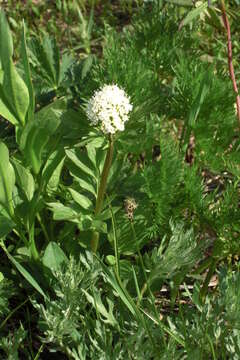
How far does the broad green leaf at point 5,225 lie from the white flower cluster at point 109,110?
0.30 meters

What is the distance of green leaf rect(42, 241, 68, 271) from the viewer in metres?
1.35

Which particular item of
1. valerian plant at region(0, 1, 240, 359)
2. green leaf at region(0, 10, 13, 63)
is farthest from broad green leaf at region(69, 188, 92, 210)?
green leaf at region(0, 10, 13, 63)

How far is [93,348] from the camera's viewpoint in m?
1.25

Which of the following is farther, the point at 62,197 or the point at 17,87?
the point at 62,197

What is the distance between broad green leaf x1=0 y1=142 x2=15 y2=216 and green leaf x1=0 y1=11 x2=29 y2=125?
0.55 feet

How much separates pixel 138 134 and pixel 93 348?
0.57 m

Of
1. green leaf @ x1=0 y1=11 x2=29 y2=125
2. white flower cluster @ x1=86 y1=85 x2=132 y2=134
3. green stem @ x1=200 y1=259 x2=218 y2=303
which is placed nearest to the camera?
white flower cluster @ x1=86 y1=85 x2=132 y2=134

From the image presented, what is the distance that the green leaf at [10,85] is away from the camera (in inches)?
52.4

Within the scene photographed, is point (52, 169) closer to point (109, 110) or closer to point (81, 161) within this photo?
point (81, 161)

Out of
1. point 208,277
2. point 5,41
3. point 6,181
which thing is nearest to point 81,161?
point 6,181

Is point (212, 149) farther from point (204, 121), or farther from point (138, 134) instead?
point (138, 134)

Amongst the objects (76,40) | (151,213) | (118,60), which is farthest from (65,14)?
(151,213)

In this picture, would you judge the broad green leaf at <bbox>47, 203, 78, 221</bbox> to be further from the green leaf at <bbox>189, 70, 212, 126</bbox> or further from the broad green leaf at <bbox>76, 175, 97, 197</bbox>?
the green leaf at <bbox>189, 70, 212, 126</bbox>

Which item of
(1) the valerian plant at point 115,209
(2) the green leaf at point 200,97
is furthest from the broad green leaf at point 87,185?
(2) the green leaf at point 200,97
